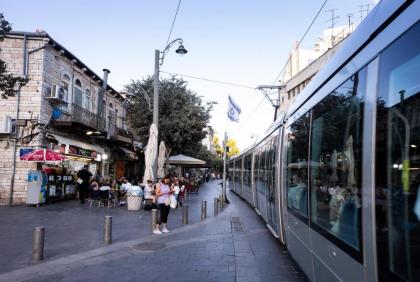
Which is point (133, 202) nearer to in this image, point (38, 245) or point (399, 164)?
point (38, 245)

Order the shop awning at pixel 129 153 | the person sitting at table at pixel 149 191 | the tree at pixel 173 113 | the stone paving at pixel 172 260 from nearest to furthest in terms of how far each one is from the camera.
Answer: the stone paving at pixel 172 260 < the person sitting at table at pixel 149 191 < the tree at pixel 173 113 < the shop awning at pixel 129 153

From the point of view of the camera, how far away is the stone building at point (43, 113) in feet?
59.8

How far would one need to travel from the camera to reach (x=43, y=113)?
18781 millimetres

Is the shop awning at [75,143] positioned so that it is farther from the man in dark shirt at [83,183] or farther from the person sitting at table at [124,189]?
the person sitting at table at [124,189]

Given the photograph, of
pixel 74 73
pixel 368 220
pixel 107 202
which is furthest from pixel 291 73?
pixel 368 220

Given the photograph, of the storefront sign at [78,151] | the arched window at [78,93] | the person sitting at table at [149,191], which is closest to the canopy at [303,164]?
the person sitting at table at [149,191]

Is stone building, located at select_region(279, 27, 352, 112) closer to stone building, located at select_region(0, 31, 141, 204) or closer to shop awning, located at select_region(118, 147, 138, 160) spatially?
shop awning, located at select_region(118, 147, 138, 160)

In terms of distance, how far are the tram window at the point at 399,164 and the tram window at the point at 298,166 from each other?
241 centimetres

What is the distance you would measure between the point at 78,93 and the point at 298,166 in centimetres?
1987

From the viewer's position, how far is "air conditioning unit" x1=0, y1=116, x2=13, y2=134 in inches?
695

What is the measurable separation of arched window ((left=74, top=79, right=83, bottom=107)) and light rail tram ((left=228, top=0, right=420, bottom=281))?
20.1 m

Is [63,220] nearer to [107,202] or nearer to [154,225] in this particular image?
[154,225]

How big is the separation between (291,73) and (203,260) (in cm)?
4917

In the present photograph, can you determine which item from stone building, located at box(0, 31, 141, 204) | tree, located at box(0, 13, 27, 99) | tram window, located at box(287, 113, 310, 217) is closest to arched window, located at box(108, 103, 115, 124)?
stone building, located at box(0, 31, 141, 204)
